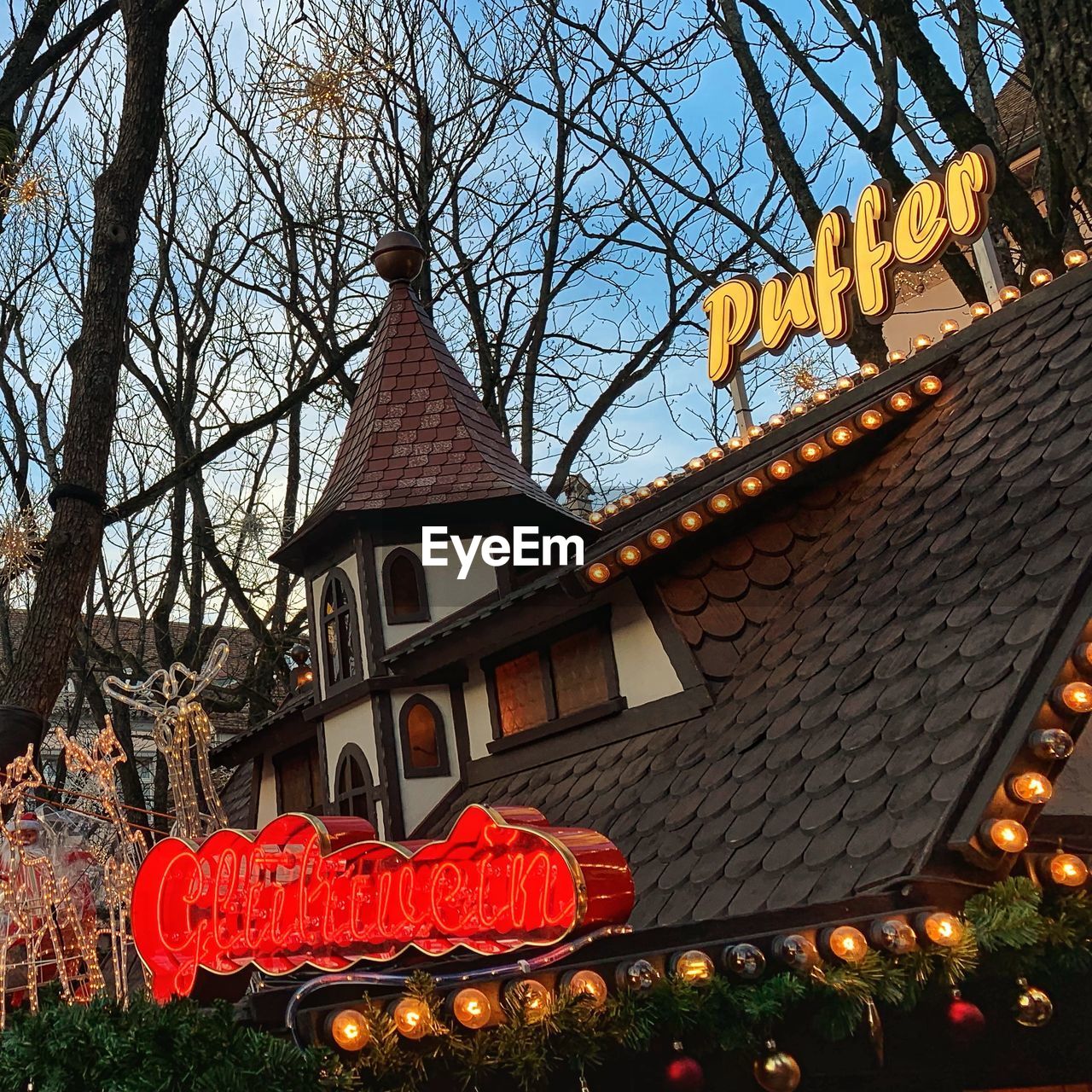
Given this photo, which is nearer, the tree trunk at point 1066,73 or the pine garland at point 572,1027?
the pine garland at point 572,1027

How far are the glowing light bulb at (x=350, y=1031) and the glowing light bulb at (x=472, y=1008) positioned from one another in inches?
13.0

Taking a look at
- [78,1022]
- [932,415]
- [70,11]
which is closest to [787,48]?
[932,415]

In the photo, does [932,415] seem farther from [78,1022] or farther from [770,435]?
[78,1022]

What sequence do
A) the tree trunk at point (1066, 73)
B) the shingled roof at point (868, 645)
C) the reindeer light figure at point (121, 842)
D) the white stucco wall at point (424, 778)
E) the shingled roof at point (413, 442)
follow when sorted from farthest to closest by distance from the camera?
the shingled roof at point (413, 442), the white stucco wall at point (424, 778), the tree trunk at point (1066, 73), the reindeer light figure at point (121, 842), the shingled roof at point (868, 645)

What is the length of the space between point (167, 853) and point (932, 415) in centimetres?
517

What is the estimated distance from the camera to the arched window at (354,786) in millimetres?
9766

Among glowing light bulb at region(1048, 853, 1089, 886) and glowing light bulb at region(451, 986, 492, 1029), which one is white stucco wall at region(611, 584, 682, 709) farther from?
glowing light bulb at region(451, 986, 492, 1029)

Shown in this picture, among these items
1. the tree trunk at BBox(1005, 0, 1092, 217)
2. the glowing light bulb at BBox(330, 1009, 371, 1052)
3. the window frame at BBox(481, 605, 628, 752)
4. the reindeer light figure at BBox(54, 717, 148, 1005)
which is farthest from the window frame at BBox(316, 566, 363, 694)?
the tree trunk at BBox(1005, 0, 1092, 217)

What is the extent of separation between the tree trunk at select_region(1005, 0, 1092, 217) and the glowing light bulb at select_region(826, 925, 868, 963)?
497cm

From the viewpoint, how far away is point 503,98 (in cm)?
1709

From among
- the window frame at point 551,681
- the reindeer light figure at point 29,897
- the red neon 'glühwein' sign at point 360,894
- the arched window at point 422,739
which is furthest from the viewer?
the arched window at point 422,739

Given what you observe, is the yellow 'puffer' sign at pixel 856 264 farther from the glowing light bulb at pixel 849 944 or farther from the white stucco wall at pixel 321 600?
the glowing light bulb at pixel 849 944

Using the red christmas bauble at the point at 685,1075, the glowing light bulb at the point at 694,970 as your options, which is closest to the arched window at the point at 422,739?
the red christmas bauble at the point at 685,1075

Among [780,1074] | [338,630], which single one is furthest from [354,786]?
[780,1074]
